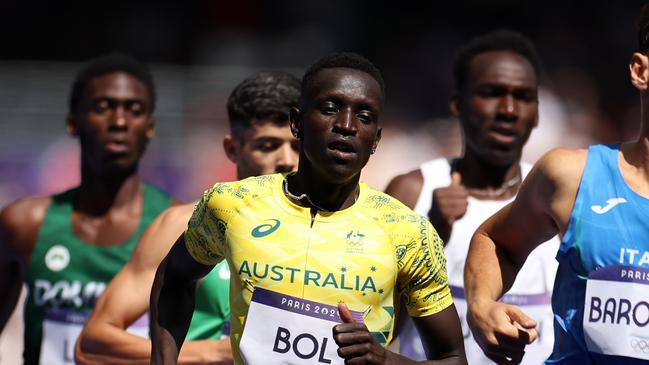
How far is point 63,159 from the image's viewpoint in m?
12.3

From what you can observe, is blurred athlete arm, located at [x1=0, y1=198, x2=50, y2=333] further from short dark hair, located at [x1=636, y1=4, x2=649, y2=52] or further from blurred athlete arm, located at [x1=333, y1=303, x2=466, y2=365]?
short dark hair, located at [x1=636, y1=4, x2=649, y2=52]

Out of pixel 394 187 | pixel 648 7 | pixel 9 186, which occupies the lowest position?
pixel 9 186

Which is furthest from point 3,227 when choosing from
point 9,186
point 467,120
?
point 9,186

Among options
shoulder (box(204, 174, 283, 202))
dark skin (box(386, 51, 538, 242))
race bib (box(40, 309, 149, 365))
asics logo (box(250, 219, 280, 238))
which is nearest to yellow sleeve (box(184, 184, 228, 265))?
shoulder (box(204, 174, 283, 202))

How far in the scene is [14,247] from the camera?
6.60 m

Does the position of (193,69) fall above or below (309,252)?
below

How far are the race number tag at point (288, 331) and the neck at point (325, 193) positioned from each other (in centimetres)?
32

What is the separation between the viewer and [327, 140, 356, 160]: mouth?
3.68 metres

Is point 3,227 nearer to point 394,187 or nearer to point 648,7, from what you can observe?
point 394,187

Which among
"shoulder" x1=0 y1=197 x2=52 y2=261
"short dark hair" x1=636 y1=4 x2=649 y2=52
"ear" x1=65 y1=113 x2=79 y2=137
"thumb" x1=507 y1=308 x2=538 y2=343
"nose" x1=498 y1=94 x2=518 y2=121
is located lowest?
"shoulder" x1=0 y1=197 x2=52 y2=261

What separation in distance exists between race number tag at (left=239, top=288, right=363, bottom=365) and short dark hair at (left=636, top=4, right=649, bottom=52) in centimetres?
137

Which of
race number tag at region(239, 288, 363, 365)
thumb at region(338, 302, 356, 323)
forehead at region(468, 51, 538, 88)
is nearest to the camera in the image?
thumb at region(338, 302, 356, 323)

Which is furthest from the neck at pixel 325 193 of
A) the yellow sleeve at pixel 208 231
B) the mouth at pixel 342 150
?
the yellow sleeve at pixel 208 231

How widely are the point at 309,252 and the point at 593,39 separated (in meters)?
11.7
